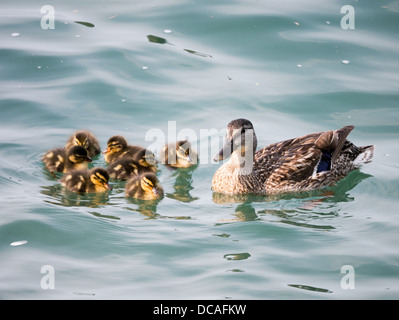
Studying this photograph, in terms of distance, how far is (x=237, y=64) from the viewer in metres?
9.93

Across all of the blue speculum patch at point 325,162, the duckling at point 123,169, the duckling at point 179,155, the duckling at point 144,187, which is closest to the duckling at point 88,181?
the duckling at point 144,187

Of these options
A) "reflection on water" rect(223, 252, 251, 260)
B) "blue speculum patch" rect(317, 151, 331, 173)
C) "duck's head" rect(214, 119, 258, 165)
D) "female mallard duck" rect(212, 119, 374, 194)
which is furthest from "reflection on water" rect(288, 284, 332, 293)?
"blue speculum patch" rect(317, 151, 331, 173)

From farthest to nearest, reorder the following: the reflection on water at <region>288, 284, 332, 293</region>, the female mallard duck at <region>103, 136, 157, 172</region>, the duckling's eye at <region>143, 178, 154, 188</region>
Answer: the female mallard duck at <region>103, 136, 157, 172</region>
the duckling's eye at <region>143, 178, 154, 188</region>
the reflection on water at <region>288, 284, 332, 293</region>

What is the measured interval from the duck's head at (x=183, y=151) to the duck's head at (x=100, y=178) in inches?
38.4

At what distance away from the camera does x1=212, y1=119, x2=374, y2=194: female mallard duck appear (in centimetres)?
734

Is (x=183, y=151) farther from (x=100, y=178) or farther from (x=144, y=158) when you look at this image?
(x=100, y=178)

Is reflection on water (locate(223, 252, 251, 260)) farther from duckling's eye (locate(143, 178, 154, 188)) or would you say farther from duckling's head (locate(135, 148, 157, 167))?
duckling's head (locate(135, 148, 157, 167))

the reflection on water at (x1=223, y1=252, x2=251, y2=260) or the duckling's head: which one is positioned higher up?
the duckling's head

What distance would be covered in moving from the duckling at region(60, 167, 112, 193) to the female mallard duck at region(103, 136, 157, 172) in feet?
2.03

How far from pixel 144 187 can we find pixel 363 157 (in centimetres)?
245

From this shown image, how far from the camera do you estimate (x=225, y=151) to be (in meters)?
6.99

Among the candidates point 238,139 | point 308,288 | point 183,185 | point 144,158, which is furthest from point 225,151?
point 308,288

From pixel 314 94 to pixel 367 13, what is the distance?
2469 millimetres

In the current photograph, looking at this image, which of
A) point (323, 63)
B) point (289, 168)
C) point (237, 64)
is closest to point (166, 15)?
point (237, 64)
